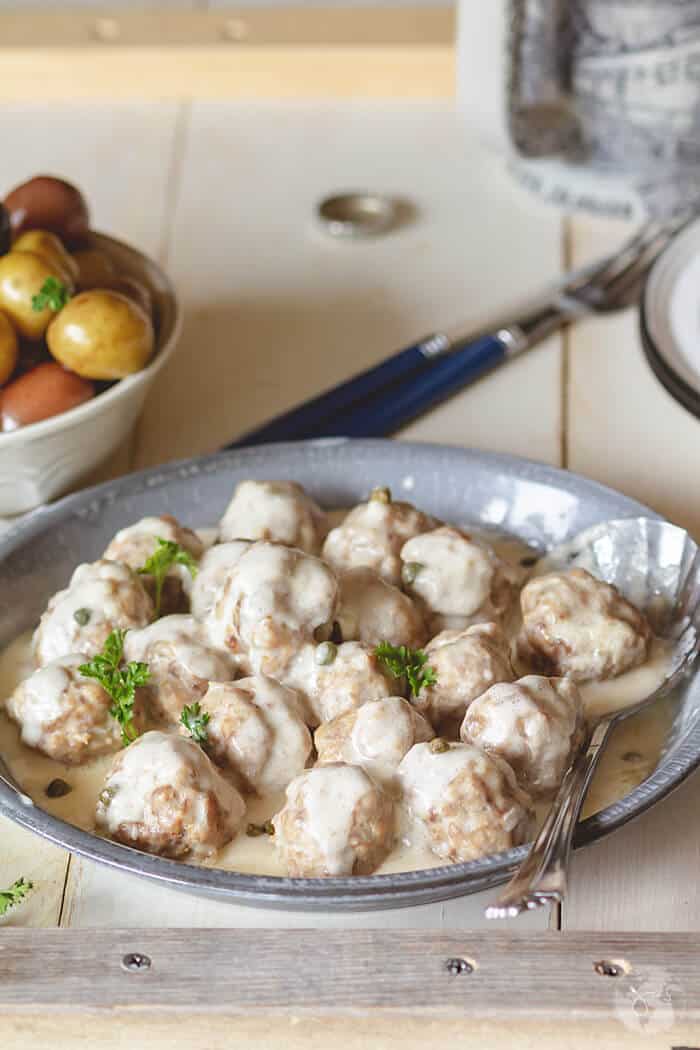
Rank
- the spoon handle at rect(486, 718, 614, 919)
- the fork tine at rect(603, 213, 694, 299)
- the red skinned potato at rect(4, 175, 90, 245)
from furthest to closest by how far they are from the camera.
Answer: the fork tine at rect(603, 213, 694, 299) → the red skinned potato at rect(4, 175, 90, 245) → the spoon handle at rect(486, 718, 614, 919)

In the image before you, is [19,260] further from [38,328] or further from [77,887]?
[77,887]

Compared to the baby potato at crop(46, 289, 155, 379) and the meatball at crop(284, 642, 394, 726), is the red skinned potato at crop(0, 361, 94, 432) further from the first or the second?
the meatball at crop(284, 642, 394, 726)

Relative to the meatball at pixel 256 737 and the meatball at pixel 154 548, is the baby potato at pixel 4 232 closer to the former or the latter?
the meatball at pixel 154 548

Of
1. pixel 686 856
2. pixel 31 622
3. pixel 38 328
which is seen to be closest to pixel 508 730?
pixel 686 856

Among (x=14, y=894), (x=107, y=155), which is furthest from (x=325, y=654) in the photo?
(x=107, y=155)

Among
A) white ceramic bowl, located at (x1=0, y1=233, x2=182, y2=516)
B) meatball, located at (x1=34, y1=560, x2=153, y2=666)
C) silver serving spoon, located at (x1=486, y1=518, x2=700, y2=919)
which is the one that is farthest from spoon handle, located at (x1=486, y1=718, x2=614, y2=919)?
white ceramic bowl, located at (x1=0, y1=233, x2=182, y2=516)

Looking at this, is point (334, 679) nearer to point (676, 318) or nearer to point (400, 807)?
point (400, 807)

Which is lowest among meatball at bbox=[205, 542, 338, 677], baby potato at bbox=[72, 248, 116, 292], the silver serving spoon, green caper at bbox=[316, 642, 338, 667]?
the silver serving spoon

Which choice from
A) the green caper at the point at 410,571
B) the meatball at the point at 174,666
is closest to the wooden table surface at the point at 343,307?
the meatball at the point at 174,666
